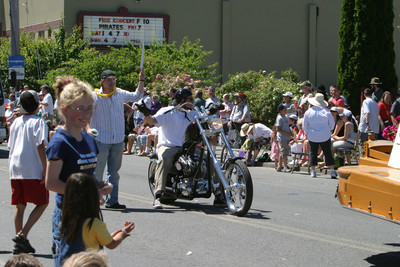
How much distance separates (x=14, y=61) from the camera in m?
29.1

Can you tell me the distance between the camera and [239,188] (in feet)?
32.2

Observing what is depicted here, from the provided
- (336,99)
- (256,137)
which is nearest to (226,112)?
(256,137)

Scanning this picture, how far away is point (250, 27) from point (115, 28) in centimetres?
695

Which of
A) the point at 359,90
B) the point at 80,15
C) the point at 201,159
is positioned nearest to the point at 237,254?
the point at 201,159

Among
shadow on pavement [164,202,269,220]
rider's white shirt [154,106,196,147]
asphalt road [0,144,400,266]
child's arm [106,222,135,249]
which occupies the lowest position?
shadow on pavement [164,202,269,220]

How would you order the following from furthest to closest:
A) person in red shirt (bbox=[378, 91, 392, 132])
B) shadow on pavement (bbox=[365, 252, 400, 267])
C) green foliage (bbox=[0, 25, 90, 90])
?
green foliage (bbox=[0, 25, 90, 90]) → person in red shirt (bbox=[378, 91, 392, 132]) → shadow on pavement (bbox=[365, 252, 400, 267])

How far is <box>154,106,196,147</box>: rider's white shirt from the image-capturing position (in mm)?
10680

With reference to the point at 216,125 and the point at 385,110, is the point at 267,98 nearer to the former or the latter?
the point at 385,110

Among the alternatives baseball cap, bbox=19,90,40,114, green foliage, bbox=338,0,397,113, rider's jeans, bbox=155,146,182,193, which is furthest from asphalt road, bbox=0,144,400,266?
green foliage, bbox=338,0,397,113

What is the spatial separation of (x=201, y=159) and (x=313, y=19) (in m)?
28.4

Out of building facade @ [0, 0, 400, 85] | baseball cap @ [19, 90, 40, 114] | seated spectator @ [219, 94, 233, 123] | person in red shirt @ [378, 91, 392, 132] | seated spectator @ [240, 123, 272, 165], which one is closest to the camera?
baseball cap @ [19, 90, 40, 114]

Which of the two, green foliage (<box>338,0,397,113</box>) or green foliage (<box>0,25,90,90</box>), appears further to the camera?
green foliage (<box>0,25,90,90</box>)

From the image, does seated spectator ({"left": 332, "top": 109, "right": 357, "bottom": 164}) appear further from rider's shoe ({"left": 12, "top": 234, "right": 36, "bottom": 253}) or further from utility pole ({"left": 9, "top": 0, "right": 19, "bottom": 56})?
utility pole ({"left": 9, "top": 0, "right": 19, "bottom": 56})

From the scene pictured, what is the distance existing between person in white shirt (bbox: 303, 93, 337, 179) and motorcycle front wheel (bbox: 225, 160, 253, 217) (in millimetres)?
5404
